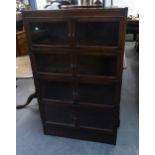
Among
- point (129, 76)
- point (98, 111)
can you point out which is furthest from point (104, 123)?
point (129, 76)

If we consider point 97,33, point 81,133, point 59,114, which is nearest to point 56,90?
point 59,114

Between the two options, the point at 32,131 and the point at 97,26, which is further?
the point at 32,131

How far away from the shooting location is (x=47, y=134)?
191 cm

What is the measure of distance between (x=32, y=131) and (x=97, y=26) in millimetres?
1318

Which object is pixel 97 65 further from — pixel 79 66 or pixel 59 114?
pixel 59 114

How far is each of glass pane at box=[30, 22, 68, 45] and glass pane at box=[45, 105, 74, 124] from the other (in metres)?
0.63

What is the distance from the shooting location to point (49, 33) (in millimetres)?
1449

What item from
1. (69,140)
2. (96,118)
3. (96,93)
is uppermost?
(96,93)

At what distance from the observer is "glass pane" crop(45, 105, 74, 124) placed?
1.73 metres

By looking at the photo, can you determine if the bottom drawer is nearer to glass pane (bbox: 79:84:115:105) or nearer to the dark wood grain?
the dark wood grain

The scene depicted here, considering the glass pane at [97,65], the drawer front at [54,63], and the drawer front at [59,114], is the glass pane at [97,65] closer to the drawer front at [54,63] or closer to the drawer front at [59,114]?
the drawer front at [54,63]

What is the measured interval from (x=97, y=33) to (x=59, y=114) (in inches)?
34.3
